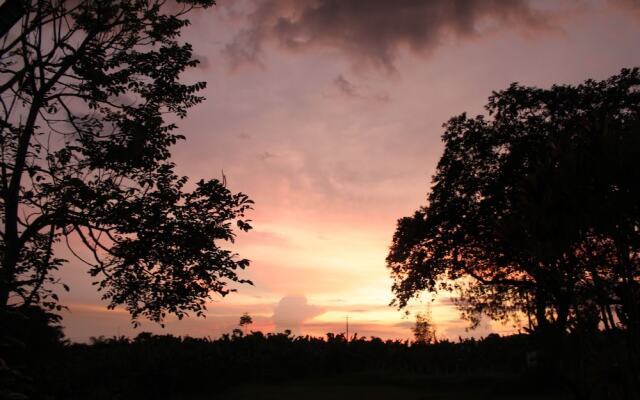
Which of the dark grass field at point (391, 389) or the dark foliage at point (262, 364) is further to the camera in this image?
the dark foliage at point (262, 364)

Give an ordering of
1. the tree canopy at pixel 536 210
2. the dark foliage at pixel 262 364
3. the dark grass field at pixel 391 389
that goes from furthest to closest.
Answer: the dark foliage at pixel 262 364
the dark grass field at pixel 391 389
the tree canopy at pixel 536 210

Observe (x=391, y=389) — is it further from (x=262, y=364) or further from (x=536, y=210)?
(x=536, y=210)

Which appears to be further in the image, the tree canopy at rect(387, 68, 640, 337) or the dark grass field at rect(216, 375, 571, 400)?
the dark grass field at rect(216, 375, 571, 400)

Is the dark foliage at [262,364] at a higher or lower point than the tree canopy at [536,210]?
lower

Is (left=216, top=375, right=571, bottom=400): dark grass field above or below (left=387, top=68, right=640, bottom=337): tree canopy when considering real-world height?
below

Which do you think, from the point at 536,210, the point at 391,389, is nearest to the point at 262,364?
the point at 391,389

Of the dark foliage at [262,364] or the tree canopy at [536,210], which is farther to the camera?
the dark foliage at [262,364]

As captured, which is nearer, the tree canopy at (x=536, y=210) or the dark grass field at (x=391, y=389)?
the tree canopy at (x=536, y=210)

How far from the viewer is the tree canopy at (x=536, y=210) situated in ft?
38.6

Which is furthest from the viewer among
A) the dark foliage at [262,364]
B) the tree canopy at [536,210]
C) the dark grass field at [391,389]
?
the dark foliage at [262,364]

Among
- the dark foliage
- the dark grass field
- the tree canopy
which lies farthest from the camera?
the dark foliage

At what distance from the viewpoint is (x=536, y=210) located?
11930 mm

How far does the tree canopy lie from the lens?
11758mm

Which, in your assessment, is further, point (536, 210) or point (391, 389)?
point (391, 389)
